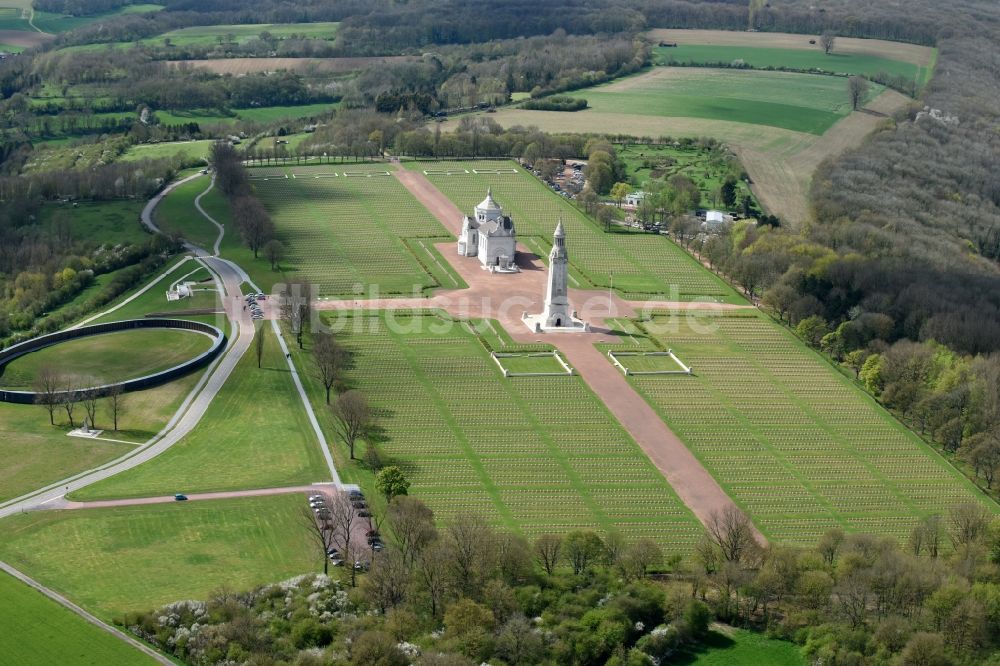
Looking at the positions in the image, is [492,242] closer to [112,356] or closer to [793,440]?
[112,356]

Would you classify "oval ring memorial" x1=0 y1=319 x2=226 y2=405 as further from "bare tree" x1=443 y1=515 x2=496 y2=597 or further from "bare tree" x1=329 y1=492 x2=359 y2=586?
"bare tree" x1=443 y1=515 x2=496 y2=597

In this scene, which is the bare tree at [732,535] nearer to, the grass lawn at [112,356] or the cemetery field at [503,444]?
the cemetery field at [503,444]

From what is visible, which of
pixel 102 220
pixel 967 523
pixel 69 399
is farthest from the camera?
pixel 102 220

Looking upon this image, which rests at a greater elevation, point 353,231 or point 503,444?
point 353,231

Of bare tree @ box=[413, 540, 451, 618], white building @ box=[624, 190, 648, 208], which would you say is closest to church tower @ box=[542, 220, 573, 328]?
bare tree @ box=[413, 540, 451, 618]

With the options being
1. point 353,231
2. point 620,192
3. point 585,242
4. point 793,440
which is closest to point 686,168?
point 620,192

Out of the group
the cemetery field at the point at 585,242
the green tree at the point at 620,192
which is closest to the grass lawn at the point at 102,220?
the cemetery field at the point at 585,242
